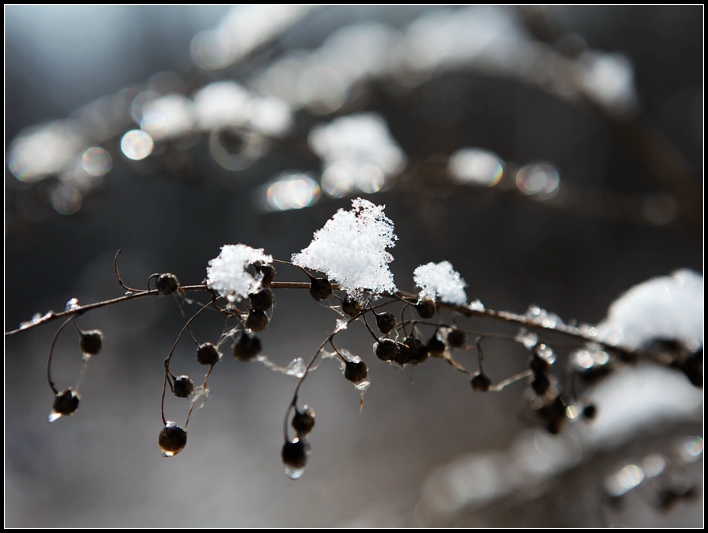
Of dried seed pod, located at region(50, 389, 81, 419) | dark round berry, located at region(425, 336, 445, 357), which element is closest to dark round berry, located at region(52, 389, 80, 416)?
dried seed pod, located at region(50, 389, 81, 419)

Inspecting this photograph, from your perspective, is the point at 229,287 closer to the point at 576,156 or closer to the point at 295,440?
the point at 295,440

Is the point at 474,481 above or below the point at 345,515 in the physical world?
below

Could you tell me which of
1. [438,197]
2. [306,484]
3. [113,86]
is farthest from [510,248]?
[113,86]

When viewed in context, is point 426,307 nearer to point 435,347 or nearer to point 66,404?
point 435,347

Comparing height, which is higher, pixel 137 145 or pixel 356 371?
pixel 137 145

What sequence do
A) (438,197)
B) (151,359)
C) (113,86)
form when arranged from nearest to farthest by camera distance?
1. (438,197)
2. (151,359)
3. (113,86)

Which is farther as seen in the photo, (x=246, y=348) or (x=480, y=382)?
(x=480, y=382)

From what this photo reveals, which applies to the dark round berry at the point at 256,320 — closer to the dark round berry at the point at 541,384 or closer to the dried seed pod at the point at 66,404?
the dried seed pod at the point at 66,404

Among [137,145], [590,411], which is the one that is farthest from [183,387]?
[137,145]

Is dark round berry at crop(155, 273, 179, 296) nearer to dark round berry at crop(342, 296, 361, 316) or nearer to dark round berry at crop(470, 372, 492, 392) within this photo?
dark round berry at crop(342, 296, 361, 316)
